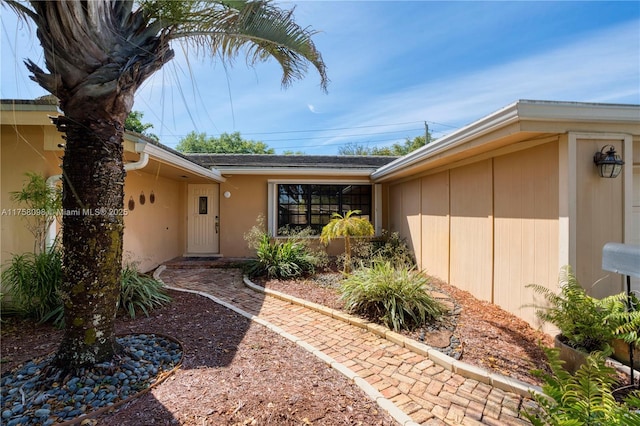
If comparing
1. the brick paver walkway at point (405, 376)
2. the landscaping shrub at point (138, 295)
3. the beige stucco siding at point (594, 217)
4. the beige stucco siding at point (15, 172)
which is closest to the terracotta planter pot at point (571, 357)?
the brick paver walkway at point (405, 376)

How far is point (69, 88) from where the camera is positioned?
2562 mm

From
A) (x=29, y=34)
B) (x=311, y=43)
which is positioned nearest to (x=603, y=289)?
(x=311, y=43)

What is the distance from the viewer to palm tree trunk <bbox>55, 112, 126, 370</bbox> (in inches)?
103

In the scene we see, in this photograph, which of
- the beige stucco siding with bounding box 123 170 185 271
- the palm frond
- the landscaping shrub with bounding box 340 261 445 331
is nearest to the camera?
the palm frond

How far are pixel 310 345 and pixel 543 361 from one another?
2.77 m

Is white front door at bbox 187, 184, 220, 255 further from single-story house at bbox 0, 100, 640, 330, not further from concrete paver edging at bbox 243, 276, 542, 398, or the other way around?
concrete paver edging at bbox 243, 276, 542, 398

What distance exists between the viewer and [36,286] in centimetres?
430

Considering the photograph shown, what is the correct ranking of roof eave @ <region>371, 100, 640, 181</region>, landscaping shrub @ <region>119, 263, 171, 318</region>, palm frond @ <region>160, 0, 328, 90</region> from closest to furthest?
palm frond @ <region>160, 0, 328, 90</region> → roof eave @ <region>371, 100, 640, 181</region> → landscaping shrub @ <region>119, 263, 171, 318</region>

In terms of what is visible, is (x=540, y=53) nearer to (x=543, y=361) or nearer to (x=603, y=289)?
(x=603, y=289)

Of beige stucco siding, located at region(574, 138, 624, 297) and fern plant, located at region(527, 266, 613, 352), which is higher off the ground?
beige stucco siding, located at region(574, 138, 624, 297)

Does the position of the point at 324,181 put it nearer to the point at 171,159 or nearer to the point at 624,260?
the point at 171,159

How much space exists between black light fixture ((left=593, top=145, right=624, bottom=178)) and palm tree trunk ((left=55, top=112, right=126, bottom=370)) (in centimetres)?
577

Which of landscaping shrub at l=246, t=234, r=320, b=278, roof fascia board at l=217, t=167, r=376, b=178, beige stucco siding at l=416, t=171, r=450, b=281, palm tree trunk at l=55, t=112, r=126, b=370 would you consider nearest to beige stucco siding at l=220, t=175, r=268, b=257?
roof fascia board at l=217, t=167, r=376, b=178

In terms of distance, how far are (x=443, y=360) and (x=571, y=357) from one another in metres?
1.33
